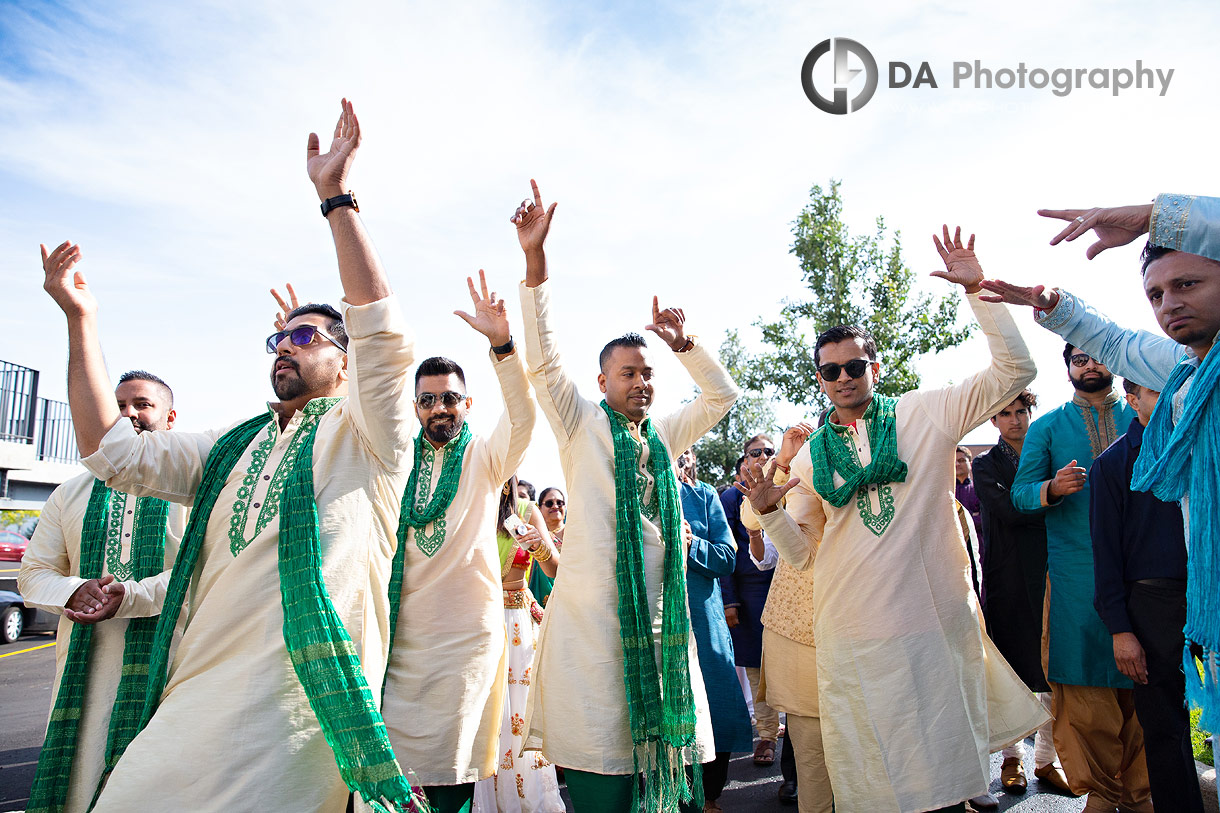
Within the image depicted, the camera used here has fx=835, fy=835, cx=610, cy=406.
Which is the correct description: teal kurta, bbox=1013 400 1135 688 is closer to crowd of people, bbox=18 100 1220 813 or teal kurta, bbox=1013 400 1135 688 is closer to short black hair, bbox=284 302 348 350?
crowd of people, bbox=18 100 1220 813

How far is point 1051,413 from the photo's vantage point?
4895mm

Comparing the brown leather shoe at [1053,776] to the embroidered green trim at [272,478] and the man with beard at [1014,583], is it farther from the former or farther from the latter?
the embroidered green trim at [272,478]

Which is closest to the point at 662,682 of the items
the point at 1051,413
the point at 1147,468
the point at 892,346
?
the point at 1147,468

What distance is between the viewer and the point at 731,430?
32.6m

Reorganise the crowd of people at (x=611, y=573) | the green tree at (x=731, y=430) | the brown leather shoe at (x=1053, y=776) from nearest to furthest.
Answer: the crowd of people at (x=611, y=573) < the brown leather shoe at (x=1053, y=776) < the green tree at (x=731, y=430)

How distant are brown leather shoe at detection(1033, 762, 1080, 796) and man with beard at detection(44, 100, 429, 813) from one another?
4335mm

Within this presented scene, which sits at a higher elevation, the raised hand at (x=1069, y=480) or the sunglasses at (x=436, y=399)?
the sunglasses at (x=436, y=399)

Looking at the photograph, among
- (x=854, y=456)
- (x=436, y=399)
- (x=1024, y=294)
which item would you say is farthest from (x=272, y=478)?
(x=1024, y=294)

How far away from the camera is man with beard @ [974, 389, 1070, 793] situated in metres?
4.79

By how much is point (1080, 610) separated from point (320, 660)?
4014 mm

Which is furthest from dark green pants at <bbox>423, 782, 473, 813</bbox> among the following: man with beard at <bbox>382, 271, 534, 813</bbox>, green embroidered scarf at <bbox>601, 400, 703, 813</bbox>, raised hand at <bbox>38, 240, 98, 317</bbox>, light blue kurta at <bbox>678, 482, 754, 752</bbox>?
raised hand at <bbox>38, 240, 98, 317</bbox>

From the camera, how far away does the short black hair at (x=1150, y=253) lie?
2.43 meters

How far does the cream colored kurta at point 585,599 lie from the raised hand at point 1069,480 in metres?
1.85

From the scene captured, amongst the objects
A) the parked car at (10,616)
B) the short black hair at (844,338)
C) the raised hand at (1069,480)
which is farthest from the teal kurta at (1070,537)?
the parked car at (10,616)
